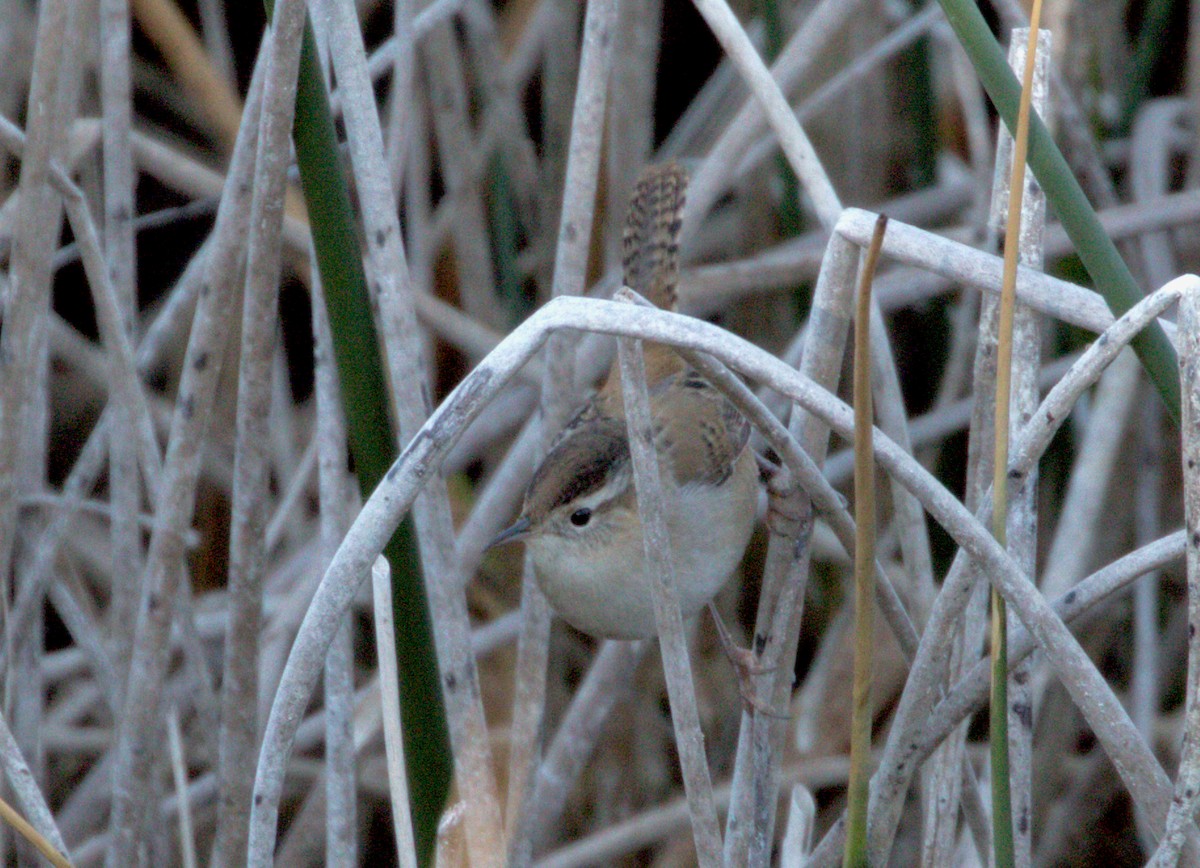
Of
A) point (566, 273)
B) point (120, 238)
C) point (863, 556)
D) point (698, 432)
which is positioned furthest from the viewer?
point (698, 432)

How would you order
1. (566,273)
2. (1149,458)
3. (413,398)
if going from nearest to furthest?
(413,398) < (566,273) < (1149,458)

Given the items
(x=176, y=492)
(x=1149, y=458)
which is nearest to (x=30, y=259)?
(x=176, y=492)

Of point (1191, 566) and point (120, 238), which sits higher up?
point (120, 238)

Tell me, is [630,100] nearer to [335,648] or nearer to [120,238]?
[120,238]

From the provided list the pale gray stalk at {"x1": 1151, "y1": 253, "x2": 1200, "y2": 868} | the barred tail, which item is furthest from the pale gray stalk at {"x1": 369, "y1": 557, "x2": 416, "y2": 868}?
the barred tail

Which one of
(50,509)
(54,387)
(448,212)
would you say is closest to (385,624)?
(50,509)

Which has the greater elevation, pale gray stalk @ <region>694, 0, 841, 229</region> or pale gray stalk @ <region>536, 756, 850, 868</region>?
pale gray stalk @ <region>694, 0, 841, 229</region>

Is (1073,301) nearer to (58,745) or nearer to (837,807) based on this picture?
(837,807)

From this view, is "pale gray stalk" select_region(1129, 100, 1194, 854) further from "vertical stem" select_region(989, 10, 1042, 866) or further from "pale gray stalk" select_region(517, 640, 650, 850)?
"vertical stem" select_region(989, 10, 1042, 866)
